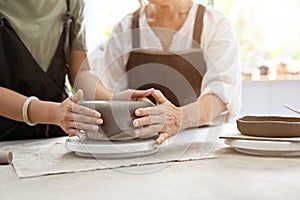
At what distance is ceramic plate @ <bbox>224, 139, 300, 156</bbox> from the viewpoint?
2.75 ft

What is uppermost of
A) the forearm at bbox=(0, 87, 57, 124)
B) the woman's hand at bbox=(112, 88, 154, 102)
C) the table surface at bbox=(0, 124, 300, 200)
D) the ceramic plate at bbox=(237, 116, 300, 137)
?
the woman's hand at bbox=(112, 88, 154, 102)

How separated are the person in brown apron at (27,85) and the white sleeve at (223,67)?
0.43 meters

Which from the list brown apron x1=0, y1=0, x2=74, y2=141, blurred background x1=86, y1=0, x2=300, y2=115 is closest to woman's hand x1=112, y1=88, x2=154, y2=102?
brown apron x1=0, y1=0, x2=74, y2=141

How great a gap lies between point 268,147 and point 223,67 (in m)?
0.51

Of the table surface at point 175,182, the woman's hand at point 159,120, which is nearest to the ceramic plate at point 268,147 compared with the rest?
the table surface at point 175,182

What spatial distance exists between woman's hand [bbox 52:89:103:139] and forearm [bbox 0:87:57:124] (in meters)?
0.03

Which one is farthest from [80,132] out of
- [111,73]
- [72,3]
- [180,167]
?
[111,73]

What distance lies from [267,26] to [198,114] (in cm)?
168

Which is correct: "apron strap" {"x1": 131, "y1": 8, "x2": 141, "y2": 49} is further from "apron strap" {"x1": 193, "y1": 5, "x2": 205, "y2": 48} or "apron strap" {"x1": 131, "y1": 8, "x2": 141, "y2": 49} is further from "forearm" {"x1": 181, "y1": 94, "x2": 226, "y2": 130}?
"forearm" {"x1": 181, "y1": 94, "x2": 226, "y2": 130}

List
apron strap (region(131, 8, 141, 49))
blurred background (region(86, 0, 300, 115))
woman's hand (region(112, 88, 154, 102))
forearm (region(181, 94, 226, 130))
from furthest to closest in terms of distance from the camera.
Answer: blurred background (region(86, 0, 300, 115)), apron strap (region(131, 8, 141, 49)), forearm (region(181, 94, 226, 130)), woman's hand (region(112, 88, 154, 102))

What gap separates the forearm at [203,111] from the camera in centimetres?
109

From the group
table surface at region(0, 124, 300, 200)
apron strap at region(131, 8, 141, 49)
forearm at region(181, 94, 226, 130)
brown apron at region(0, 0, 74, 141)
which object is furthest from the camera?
apron strap at region(131, 8, 141, 49)

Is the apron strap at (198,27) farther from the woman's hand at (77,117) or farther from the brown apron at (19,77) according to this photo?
the woman's hand at (77,117)

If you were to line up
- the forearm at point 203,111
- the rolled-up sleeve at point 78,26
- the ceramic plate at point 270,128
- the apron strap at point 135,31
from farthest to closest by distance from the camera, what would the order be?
1. the apron strap at point 135,31
2. the rolled-up sleeve at point 78,26
3. the forearm at point 203,111
4. the ceramic plate at point 270,128
